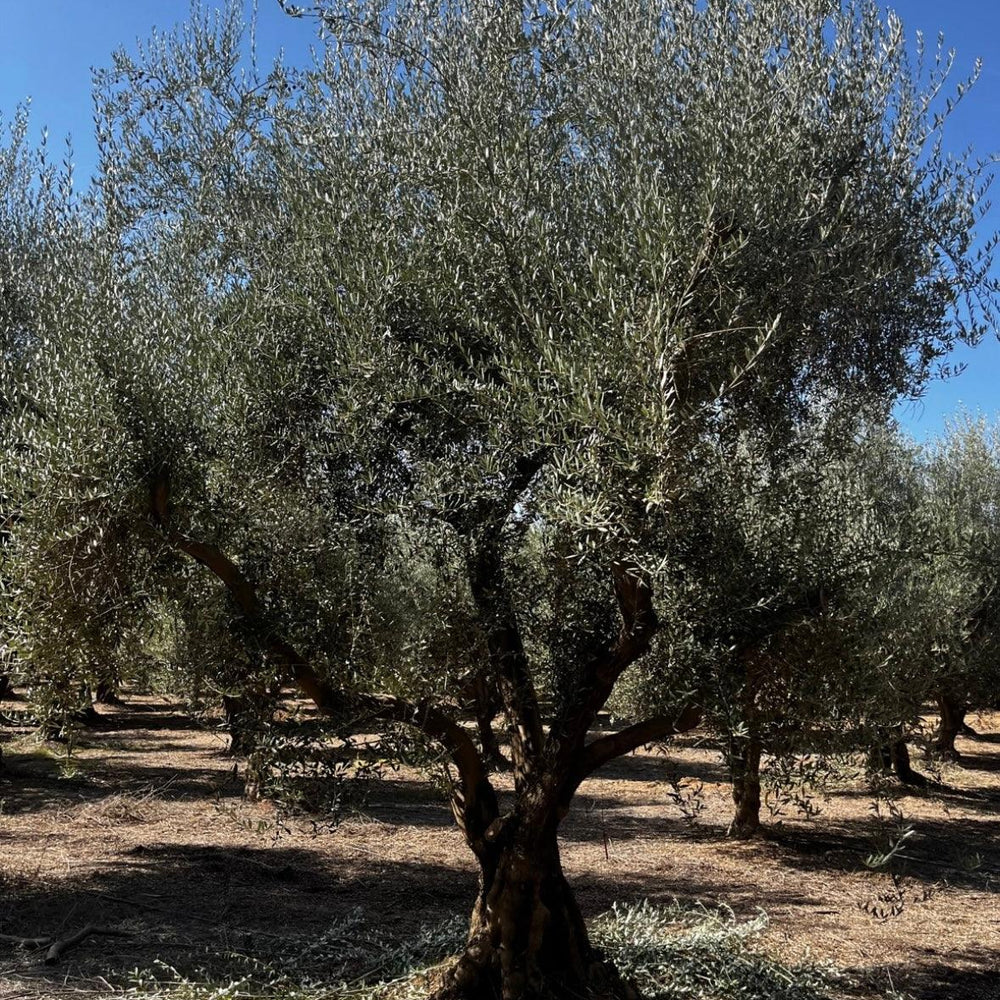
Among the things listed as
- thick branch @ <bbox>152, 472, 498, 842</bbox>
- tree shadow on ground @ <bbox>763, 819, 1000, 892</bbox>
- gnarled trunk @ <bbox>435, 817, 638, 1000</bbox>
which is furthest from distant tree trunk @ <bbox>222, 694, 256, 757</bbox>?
tree shadow on ground @ <bbox>763, 819, 1000, 892</bbox>

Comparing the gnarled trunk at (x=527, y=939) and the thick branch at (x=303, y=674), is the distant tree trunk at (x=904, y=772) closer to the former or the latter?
the gnarled trunk at (x=527, y=939)

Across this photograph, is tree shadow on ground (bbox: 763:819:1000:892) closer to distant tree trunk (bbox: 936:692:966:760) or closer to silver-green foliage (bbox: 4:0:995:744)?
distant tree trunk (bbox: 936:692:966:760)

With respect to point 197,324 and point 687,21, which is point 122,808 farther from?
point 687,21

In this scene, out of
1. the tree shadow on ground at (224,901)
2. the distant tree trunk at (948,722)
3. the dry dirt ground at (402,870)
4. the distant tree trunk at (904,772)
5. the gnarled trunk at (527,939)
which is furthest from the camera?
the distant tree trunk at (948,722)

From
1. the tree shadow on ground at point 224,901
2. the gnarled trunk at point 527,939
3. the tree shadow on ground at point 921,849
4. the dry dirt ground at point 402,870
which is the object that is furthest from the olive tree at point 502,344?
the tree shadow on ground at point 921,849

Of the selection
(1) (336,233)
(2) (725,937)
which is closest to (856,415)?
(1) (336,233)

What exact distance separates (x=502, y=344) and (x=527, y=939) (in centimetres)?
430

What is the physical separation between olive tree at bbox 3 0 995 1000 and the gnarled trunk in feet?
0.08

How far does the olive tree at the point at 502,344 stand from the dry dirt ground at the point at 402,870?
1444mm

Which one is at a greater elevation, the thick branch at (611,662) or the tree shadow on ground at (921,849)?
the thick branch at (611,662)

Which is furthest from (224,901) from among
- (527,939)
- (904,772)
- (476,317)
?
(904,772)

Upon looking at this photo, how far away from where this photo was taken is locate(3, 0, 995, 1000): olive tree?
5.95 meters

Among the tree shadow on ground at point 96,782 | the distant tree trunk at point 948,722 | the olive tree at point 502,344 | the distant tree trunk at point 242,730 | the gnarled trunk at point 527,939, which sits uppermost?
the olive tree at point 502,344

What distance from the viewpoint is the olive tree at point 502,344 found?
5.95 metres
